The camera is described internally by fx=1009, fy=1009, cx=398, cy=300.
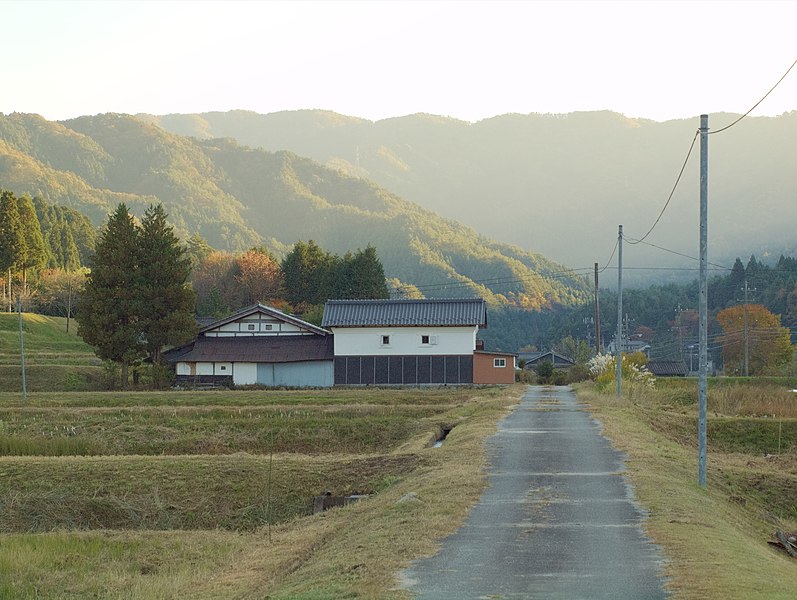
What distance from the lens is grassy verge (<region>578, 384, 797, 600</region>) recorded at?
33.4 ft

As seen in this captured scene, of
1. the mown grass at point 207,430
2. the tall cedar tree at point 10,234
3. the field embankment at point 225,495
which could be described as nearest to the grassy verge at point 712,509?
the field embankment at point 225,495

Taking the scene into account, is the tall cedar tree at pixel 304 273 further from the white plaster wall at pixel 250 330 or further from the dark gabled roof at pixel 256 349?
the dark gabled roof at pixel 256 349

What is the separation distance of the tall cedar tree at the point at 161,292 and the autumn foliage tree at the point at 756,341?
1900 inches

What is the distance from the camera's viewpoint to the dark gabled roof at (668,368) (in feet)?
304

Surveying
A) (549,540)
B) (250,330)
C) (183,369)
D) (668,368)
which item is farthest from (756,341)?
(549,540)

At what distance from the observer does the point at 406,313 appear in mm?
57469

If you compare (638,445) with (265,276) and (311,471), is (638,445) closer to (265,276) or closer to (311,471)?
(311,471)

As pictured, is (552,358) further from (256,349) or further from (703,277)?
(703,277)

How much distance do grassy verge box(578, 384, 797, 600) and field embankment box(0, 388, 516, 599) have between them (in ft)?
9.56

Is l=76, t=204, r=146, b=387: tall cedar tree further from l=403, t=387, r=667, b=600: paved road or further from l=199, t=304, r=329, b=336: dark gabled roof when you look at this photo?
l=403, t=387, r=667, b=600: paved road

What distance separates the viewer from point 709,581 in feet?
32.7

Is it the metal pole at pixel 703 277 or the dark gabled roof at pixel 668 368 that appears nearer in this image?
the metal pole at pixel 703 277

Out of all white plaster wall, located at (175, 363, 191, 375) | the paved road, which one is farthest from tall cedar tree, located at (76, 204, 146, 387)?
the paved road

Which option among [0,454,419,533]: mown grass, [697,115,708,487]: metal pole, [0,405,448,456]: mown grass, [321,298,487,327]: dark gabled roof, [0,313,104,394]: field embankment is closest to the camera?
[697,115,708,487]: metal pole
